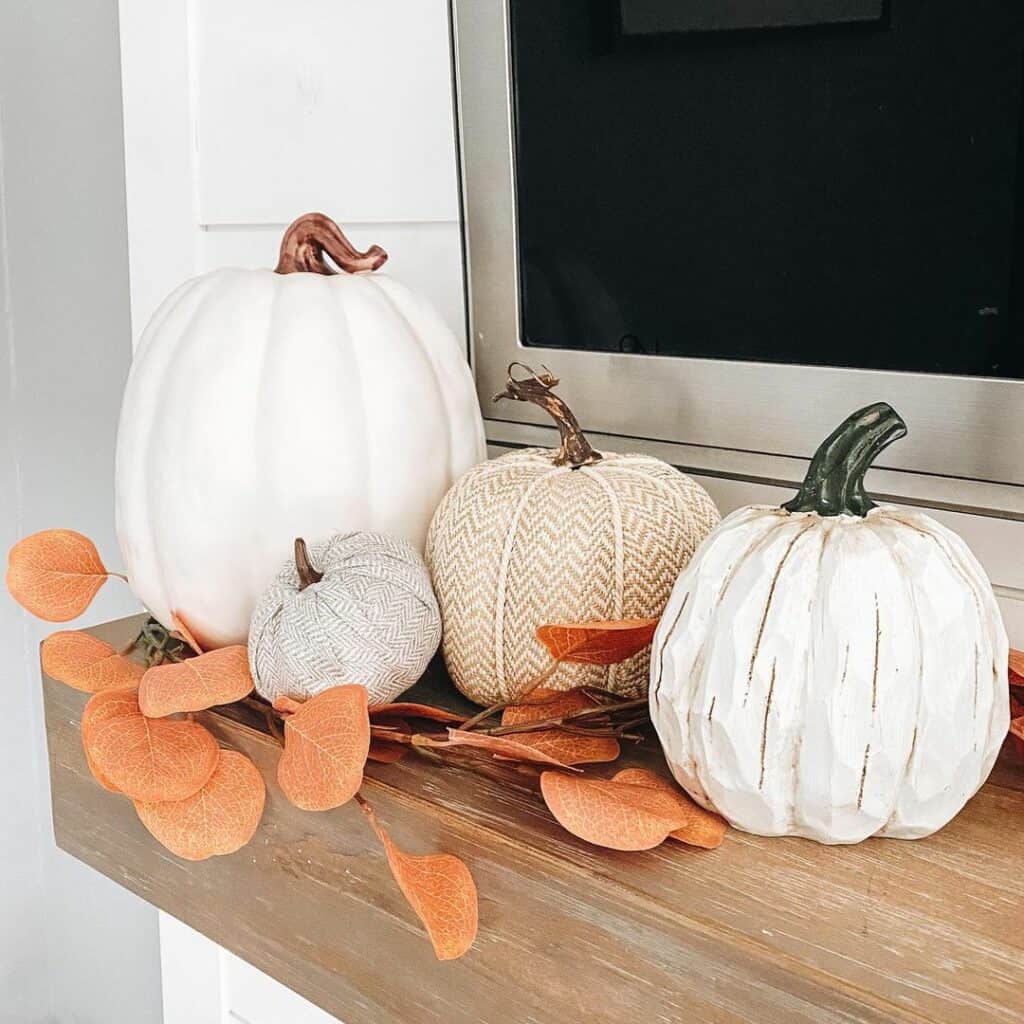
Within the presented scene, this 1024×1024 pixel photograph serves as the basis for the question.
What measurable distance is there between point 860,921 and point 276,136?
73cm

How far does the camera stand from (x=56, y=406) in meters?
1.39

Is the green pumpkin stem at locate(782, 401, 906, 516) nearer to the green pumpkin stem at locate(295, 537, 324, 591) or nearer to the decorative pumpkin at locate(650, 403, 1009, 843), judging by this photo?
the decorative pumpkin at locate(650, 403, 1009, 843)

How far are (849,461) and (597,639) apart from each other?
129mm

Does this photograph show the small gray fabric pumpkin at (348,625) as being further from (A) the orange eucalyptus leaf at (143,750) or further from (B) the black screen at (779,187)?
(B) the black screen at (779,187)

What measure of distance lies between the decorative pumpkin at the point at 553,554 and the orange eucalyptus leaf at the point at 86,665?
0.17 m

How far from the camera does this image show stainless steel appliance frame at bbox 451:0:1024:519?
550 millimetres

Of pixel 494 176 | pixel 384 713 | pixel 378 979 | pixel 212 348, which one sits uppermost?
pixel 494 176

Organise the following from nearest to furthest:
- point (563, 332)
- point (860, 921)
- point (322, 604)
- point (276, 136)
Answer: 1. point (860, 921)
2. point (322, 604)
3. point (563, 332)
4. point (276, 136)

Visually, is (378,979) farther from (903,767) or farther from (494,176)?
(494,176)

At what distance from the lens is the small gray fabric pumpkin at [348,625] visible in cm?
49

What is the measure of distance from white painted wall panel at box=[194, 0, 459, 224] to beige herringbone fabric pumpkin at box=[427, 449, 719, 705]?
1.18 ft

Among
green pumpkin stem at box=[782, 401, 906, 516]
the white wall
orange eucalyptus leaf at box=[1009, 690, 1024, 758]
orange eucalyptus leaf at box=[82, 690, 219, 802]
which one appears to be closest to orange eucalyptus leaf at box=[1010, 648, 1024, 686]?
orange eucalyptus leaf at box=[1009, 690, 1024, 758]

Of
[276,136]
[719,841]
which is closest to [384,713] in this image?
[719,841]

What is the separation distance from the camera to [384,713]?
1.76ft
